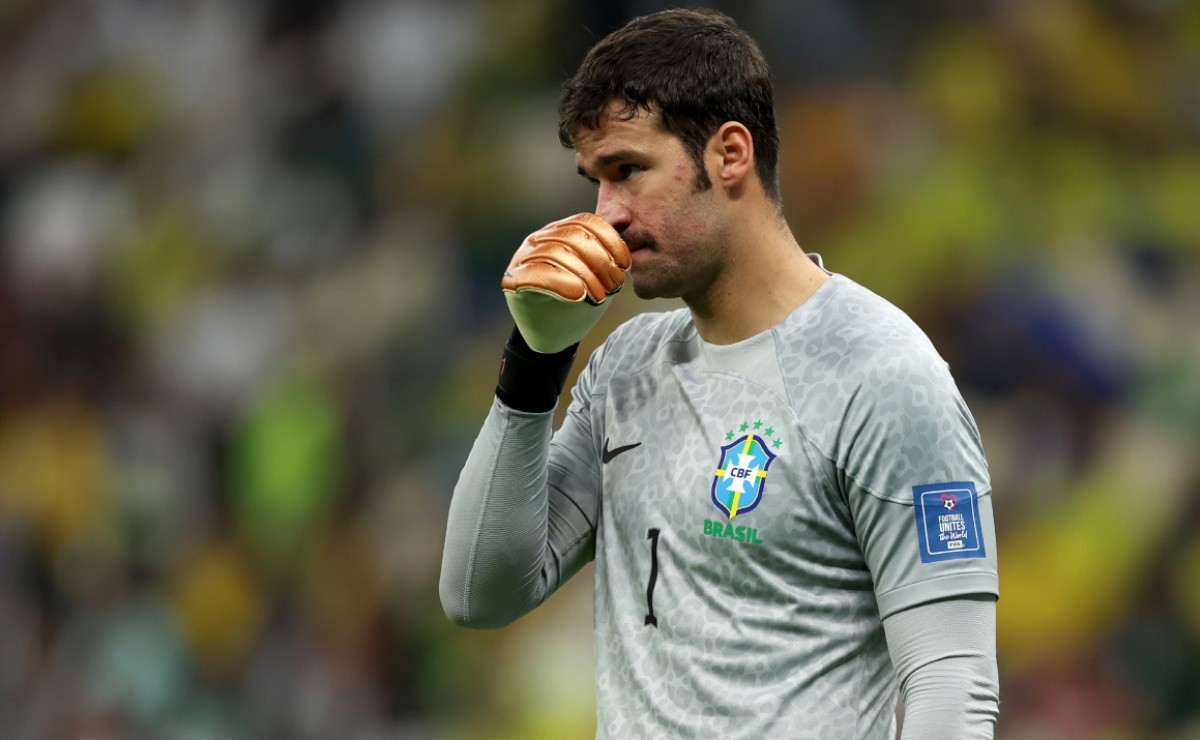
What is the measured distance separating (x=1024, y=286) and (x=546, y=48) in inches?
68.3

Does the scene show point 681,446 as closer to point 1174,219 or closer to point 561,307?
point 561,307

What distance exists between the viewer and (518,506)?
1.95 metres

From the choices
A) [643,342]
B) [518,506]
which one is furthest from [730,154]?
[518,506]

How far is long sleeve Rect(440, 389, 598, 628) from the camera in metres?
1.94

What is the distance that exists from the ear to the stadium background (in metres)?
2.58

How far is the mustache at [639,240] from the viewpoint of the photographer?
1912 mm

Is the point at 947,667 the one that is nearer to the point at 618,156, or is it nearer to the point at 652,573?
the point at 652,573

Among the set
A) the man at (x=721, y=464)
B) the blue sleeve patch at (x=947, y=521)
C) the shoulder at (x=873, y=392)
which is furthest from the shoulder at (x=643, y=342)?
the blue sleeve patch at (x=947, y=521)

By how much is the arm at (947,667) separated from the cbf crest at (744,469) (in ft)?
0.76

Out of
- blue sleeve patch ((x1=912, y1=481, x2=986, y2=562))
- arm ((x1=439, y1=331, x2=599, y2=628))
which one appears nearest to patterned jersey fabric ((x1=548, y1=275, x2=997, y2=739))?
blue sleeve patch ((x1=912, y1=481, x2=986, y2=562))

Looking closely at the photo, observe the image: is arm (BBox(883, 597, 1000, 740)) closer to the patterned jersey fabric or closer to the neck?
the patterned jersey fabric

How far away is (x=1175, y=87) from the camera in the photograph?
15.1 feet

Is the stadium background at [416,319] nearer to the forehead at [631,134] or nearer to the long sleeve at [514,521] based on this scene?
the long sleeve at [514,521]

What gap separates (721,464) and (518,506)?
0.95 feet
